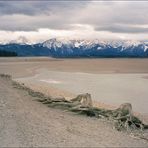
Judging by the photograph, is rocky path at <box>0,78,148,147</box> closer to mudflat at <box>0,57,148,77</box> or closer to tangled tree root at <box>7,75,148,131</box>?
tangled tree root at <box>7,75,148,131</box>

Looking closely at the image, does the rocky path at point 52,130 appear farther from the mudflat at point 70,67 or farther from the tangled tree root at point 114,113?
the mudflat at point 70,67

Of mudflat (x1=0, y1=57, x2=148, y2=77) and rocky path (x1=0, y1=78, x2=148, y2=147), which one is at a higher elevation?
rocky path (x1=0, y1=78, x2=148, y2=147)

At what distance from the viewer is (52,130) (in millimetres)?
10203

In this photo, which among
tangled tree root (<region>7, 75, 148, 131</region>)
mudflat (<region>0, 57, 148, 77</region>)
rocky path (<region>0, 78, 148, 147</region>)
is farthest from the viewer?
mudflat (<region>0, 57, 148, 77</region>)

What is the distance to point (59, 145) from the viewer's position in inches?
348

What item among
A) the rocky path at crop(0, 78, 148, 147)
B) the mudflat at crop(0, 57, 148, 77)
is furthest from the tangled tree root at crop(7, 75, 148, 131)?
the mudflat at crop(0, 57, 148, 77)

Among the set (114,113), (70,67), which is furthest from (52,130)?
(70,67)

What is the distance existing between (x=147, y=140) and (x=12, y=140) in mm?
3568

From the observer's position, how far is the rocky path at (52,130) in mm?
9062

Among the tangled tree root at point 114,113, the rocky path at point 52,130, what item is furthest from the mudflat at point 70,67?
the rocky path at point 52,130

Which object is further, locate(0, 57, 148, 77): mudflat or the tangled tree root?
locate(0, 57, 148, 77): mudflat

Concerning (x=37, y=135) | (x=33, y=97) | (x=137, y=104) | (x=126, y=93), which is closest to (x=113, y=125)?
(x=37, y=135)

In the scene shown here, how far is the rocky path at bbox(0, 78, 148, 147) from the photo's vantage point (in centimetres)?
906

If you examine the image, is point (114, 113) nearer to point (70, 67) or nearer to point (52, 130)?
point (52, 130)
